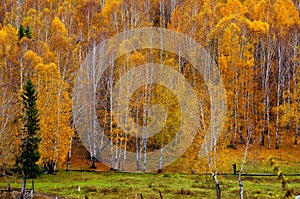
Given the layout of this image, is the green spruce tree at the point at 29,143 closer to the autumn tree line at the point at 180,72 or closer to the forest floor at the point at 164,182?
the autumn tree line at the point at 180,72

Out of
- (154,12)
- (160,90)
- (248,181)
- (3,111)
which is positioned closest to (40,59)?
(160,90)

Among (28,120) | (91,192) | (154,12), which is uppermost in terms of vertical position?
(154,12)

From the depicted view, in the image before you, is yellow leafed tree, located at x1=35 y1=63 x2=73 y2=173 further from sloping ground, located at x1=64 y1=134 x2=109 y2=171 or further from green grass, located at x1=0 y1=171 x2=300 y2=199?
sloping ground, located at x1=64 y1=134 x2=109 y2=171

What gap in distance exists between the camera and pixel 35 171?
31438 mm

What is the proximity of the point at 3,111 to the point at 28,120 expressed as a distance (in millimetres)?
2118

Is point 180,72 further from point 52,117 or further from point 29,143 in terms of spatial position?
point 29,143

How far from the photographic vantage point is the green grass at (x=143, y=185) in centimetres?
2805

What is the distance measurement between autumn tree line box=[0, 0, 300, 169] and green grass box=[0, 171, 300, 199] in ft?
8.97

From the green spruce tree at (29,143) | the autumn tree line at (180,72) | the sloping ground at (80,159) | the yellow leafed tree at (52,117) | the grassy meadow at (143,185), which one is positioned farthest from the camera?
the sloping ground at (80,159)

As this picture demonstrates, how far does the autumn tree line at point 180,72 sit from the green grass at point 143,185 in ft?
8.97

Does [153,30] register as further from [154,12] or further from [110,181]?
[110,181]

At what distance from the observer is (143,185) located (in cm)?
3250

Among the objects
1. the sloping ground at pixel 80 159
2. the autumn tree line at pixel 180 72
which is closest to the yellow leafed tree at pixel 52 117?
the autumn tree line at pixel 180 72

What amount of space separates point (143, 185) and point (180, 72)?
61.9 feet
